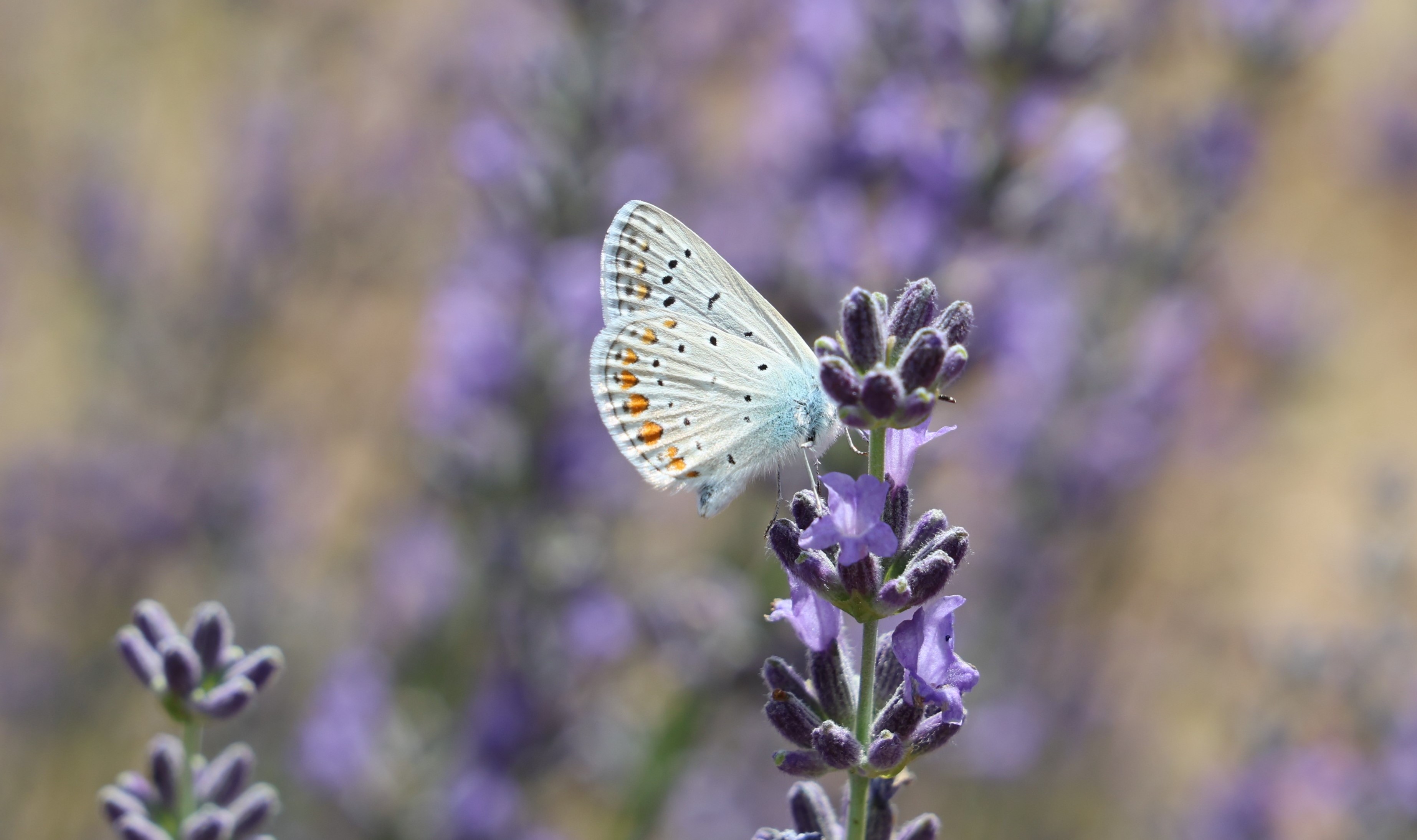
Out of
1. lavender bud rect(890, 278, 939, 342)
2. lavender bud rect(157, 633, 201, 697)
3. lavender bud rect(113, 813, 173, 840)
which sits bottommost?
lavender bud rect(113, 813, 173, 840)

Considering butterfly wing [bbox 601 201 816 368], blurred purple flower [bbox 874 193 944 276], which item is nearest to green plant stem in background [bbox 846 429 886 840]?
butterfly wing [bbox 601 201 816 368]

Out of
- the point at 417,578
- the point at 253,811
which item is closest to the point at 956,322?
the point at 253,811

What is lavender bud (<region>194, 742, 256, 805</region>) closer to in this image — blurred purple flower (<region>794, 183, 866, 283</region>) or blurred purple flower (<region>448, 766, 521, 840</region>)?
blurred purple flower (<region>448, 766, 521, 840</region>)

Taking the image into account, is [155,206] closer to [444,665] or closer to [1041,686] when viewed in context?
[444,665]

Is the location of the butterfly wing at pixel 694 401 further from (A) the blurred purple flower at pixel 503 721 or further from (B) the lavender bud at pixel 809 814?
(A) the blurred purple flower at pixel 503 721

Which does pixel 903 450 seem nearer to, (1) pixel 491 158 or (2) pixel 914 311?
(2) pixel 914 311

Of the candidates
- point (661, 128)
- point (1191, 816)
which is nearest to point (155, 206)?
point (661, 128)
